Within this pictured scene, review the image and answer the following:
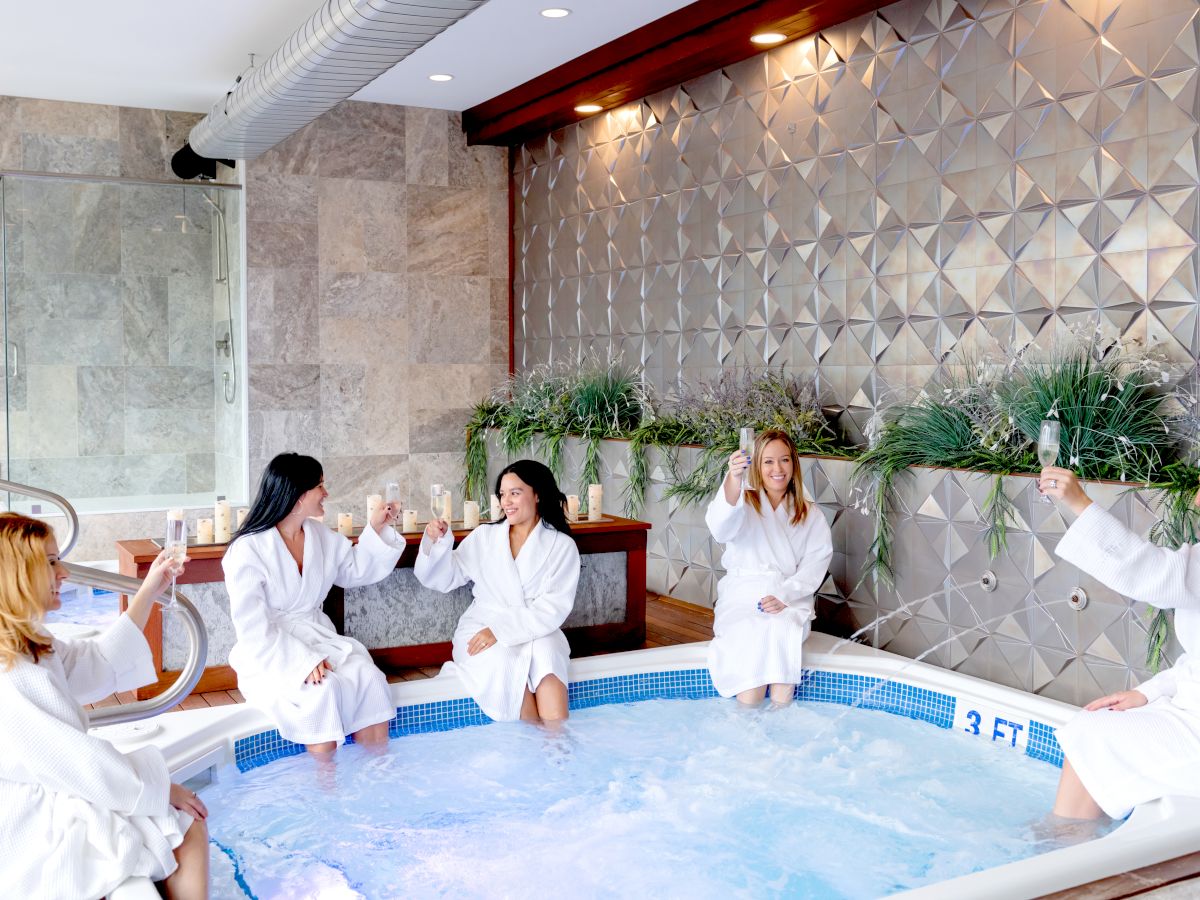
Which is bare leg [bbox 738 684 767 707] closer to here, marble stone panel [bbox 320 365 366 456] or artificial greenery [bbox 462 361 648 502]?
artificial greenery [bbox 462 361 648 502]

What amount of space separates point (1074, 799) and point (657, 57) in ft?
13.2

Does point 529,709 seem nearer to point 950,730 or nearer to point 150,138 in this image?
point 950,730

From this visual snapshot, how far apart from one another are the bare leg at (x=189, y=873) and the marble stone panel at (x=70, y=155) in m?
5.59

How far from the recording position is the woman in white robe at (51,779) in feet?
6.86

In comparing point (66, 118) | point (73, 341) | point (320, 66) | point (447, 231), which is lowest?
point (73, 341)

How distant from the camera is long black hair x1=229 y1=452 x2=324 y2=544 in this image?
12.0 ft

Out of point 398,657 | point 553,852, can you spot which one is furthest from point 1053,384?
point 398,657

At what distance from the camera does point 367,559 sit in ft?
13.1

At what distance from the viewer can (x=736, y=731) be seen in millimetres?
3834

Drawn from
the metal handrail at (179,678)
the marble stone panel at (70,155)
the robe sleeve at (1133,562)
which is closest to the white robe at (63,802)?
the metal handrail at (179,678)

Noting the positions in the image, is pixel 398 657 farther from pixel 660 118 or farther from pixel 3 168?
pixel 3 168

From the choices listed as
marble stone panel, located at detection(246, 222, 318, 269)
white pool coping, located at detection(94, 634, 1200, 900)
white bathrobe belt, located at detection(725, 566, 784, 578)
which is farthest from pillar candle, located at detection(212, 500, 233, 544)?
marble stone panel, located at detection(246, 222, 318, 269)

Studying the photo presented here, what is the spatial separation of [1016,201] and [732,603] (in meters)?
1.83

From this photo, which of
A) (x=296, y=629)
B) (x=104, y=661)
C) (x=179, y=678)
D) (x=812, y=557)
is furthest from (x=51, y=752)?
(x=812, y=557)
